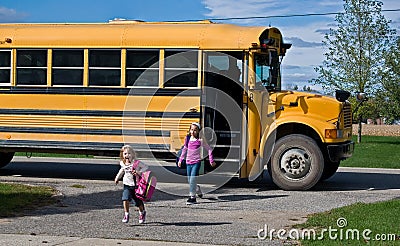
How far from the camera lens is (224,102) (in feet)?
45.3

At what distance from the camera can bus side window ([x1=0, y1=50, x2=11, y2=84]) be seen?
14656 millimetres

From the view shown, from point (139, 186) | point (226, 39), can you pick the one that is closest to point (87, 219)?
point (139, 186)

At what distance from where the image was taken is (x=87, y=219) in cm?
1017

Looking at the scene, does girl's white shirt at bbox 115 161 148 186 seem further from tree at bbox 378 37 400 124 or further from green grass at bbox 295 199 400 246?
tree at bbox 378 37 400 124

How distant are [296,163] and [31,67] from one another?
561cm

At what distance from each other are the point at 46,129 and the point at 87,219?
4.70 meters

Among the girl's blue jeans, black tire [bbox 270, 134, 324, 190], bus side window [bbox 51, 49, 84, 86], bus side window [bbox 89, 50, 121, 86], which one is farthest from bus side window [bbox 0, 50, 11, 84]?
black tire [bbox 270, 134, 324, 190]

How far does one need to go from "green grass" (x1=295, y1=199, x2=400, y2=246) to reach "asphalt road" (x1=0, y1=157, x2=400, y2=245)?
1.34 ft

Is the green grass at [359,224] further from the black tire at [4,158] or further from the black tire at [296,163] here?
the black tire at [4,158]

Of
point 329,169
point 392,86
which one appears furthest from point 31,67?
point 392,86

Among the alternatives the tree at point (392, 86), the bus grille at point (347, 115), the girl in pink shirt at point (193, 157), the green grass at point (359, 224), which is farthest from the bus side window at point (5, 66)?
the tree at point (392, 86)

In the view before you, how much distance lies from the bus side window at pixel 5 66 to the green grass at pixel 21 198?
2.31m

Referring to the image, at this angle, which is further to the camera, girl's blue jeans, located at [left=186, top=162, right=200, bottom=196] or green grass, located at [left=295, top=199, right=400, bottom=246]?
girl's blue jeans, located at [left=186, top=162, right=200, bottom=196]

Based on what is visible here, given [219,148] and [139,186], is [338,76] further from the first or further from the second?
[139,186]
